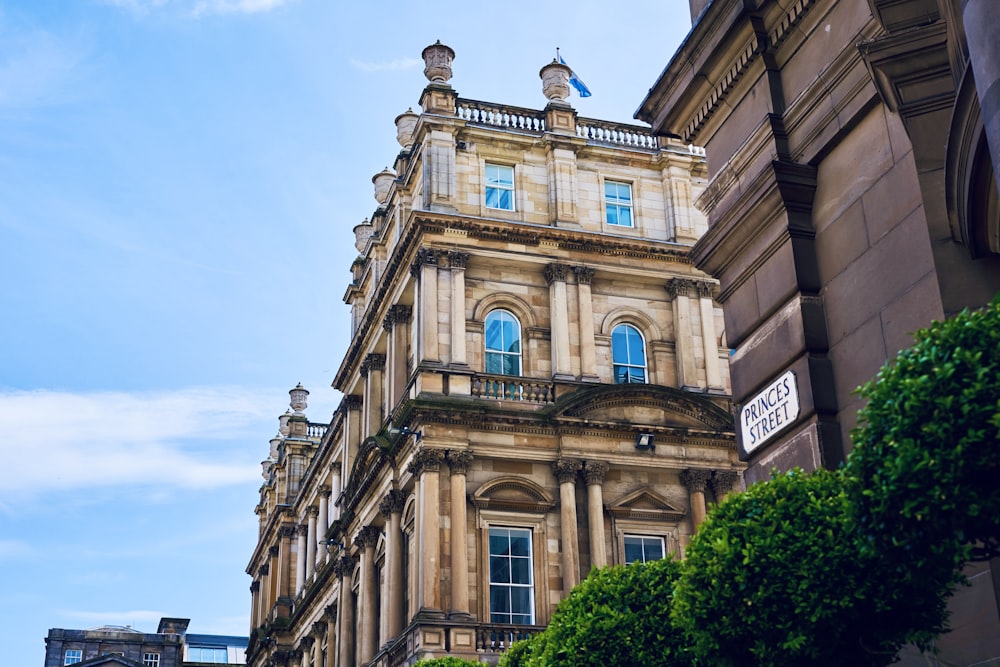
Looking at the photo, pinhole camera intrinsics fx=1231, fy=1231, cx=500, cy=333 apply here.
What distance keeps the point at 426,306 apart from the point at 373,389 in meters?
8.03

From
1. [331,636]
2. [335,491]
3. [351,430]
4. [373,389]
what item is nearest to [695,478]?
[373,389]

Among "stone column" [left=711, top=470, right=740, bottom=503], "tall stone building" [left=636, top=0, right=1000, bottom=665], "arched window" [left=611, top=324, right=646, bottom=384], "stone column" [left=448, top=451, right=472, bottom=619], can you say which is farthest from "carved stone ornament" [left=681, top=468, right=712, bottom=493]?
"tall stone building" [left=636, top=0, right=1000, bottom=665]

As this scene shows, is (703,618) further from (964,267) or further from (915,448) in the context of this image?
(964,267)

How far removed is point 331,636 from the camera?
43.6 meters

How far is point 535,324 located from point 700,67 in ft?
63.3

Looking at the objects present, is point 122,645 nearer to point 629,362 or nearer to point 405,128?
point 405,128

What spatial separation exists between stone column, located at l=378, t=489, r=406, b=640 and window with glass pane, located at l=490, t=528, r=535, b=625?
10.7 feet

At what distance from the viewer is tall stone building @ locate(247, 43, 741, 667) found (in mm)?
31719

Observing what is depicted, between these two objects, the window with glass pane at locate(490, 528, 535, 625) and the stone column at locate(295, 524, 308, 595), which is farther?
the stone column at locate(295, 524, 308, 595)

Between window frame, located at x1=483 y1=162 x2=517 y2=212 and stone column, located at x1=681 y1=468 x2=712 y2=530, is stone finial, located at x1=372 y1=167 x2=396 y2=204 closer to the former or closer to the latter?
window frame, located at x1=483 y1=162 x2=517 y2=212

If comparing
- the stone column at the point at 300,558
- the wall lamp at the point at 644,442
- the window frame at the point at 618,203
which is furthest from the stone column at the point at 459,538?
the stone column at the point at 300,558

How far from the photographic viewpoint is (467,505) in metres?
32.0

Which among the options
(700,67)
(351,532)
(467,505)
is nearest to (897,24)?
(700,67)

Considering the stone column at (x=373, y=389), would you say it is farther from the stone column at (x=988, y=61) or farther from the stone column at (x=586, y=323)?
the stone column at (x=988, y=61)
